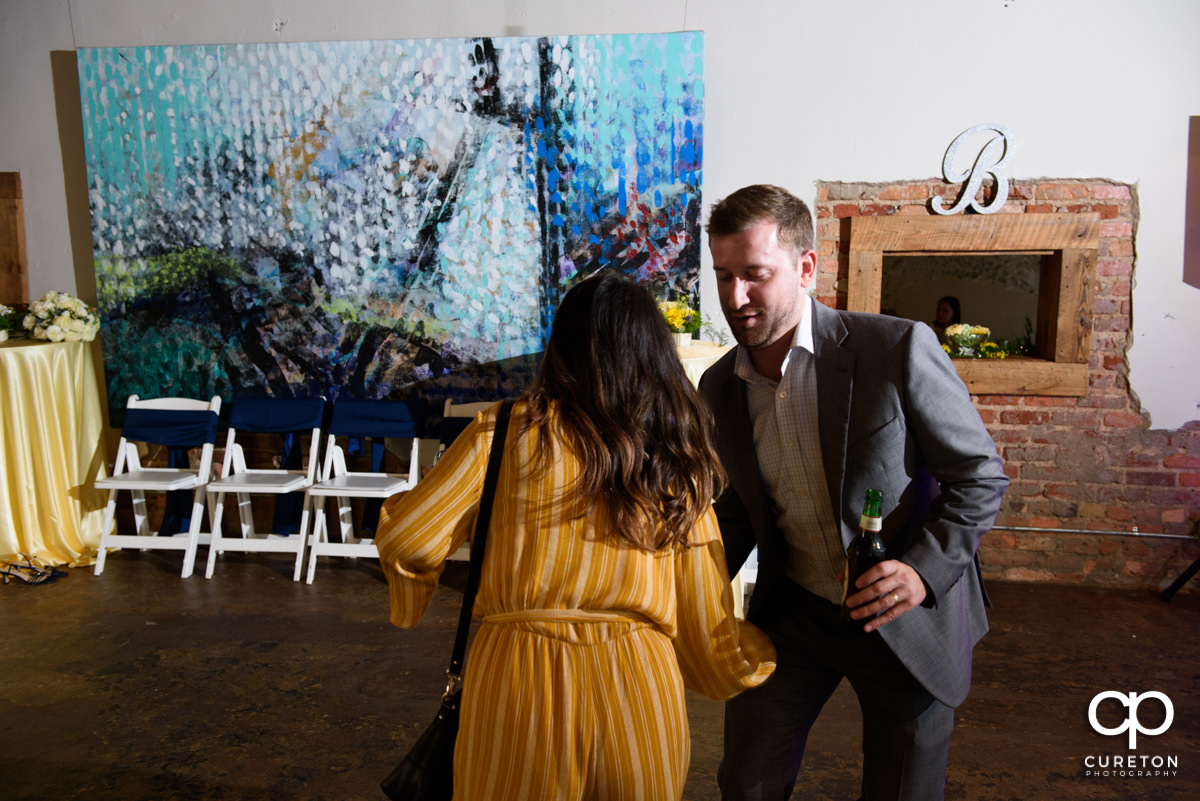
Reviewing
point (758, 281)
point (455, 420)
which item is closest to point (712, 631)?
point (758, 281)

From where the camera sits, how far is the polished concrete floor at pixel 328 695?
264cm

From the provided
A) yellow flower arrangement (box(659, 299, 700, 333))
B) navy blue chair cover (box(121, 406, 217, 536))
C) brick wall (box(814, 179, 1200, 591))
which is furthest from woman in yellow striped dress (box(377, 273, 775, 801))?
navy blue chair cover (box(121, 406, 217, 536))

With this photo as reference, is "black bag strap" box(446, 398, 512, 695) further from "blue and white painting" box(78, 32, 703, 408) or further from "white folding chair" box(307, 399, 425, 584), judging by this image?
"blue and white painting" box(78, 32, 703, 408)

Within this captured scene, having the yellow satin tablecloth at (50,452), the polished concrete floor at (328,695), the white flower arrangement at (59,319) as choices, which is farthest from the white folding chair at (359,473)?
the white flower arrangement at (59,319)

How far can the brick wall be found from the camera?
4434mm

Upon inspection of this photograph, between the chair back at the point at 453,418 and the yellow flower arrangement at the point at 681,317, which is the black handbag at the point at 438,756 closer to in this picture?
the yellow flower arrangement at the point at 681,317

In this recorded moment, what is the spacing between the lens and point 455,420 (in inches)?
188

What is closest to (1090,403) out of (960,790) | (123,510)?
(960,790)

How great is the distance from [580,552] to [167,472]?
4.54m

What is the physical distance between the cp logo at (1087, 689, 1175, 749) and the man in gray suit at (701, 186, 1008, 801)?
70.3 inches

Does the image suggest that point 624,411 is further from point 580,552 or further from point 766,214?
point 766,214

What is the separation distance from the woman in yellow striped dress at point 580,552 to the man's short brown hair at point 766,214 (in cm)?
33

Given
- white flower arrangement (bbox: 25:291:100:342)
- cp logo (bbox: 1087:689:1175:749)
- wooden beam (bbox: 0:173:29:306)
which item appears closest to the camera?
cp logo (bbox: 1087:689:1175:749)

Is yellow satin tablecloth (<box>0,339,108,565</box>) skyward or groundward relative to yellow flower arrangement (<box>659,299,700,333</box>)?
groundward
